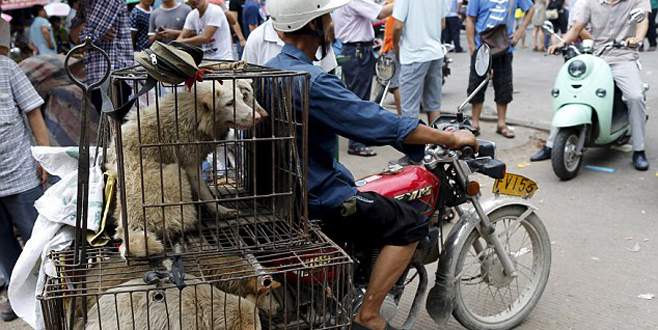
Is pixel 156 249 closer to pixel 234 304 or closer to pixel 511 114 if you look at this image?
pixel 234 304

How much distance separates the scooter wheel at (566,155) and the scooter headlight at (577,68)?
54 cm

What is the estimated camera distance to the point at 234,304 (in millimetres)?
2186

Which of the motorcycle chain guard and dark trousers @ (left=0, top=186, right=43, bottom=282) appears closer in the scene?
the motorcycle chain guard

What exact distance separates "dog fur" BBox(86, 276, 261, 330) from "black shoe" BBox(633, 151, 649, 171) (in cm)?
490

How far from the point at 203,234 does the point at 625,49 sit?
16.3ft

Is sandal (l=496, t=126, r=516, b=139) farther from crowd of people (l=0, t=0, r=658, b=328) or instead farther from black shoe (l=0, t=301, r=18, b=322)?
black shoe (l=0, t=301, r=18, b=322)

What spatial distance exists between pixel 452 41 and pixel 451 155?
13.4m

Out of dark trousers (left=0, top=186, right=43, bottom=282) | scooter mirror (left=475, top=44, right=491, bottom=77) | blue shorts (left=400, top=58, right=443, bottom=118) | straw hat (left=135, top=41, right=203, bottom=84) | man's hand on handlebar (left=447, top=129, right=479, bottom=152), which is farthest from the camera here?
blue shorts (left=400, top=58, right=443, bottom=118)

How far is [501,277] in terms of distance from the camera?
3283 mm

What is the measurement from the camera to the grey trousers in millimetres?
5844

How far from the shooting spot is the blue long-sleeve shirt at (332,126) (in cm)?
246

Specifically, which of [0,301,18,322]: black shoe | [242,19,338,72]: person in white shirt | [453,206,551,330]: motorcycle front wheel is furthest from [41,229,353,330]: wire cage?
[242,19,338,72]: person in white shirt

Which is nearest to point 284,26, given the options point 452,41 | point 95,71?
point 95,71

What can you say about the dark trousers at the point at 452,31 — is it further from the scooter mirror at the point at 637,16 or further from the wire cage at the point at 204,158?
the wire cage at the point at 204,158
